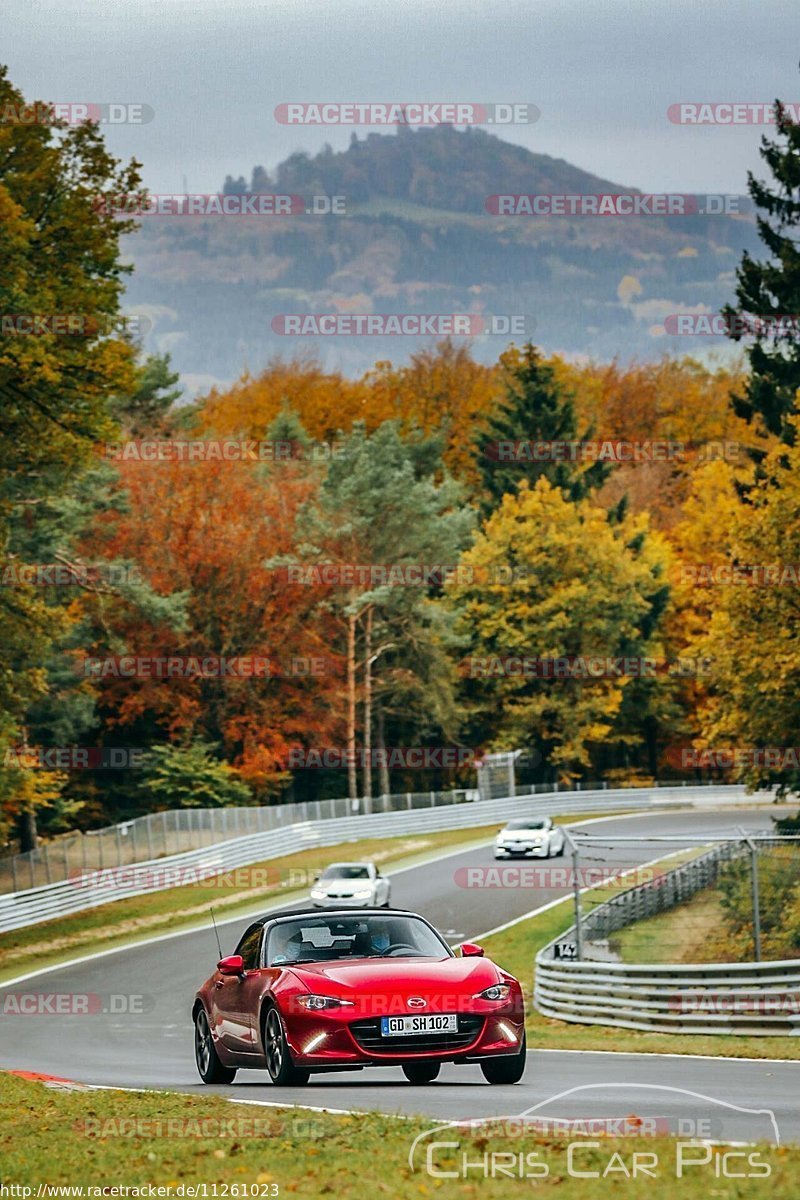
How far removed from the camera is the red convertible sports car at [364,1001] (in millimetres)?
12547

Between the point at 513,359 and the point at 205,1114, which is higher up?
the point at 513,359

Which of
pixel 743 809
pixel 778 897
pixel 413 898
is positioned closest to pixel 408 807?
pixel 743 809

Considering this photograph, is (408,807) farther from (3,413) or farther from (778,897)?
(778,897)

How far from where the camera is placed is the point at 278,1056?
13.2m

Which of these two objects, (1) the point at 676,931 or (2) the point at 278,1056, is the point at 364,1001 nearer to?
(2) the point at 278,1056

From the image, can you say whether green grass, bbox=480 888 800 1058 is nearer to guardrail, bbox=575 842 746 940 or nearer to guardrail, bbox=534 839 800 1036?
guardrail, bbox=534 839 800 1036

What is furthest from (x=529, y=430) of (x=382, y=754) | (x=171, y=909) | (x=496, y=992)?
(x=496, y=992)

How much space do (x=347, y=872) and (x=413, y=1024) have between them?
98.8ft

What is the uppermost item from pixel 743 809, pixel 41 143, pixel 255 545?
pixel 41 143

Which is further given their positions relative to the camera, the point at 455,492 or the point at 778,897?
the point at 455,492

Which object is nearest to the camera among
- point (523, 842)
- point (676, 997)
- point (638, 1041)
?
point (638, 1041)

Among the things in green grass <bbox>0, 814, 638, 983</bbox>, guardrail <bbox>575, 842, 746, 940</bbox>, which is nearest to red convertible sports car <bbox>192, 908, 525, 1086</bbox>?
guardrail <bbox>575, 842, 746, 940</bbox>

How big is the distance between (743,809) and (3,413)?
48.2 meters

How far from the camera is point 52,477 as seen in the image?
39.2 meters
